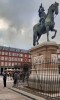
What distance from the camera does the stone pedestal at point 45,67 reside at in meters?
20.1

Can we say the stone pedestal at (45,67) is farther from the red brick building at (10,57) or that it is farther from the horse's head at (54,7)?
the red brick building at (10,57)

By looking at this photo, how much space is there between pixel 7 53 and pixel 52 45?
125336 millimetres

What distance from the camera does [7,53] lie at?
146 metres

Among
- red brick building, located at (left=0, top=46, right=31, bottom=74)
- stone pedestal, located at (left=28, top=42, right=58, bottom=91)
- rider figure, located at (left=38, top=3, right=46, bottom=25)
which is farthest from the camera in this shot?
red brick building, located at (left=0, top=46, right=31, bottom=74)

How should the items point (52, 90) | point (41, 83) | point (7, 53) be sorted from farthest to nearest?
point (7, 53), point (41, 83), point (52, 90)

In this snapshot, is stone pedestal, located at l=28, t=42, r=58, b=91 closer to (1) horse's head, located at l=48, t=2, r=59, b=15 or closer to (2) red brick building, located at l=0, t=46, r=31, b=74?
(1) horse's head, located at l=48, t=2, r=59, b=15

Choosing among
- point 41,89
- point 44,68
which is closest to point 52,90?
point 41,89

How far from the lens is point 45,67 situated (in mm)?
21609

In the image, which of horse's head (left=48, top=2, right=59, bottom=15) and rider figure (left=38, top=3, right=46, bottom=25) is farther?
rider figure (left=38, top=3, right=46, bottom=25)

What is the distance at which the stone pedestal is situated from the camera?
20.1m

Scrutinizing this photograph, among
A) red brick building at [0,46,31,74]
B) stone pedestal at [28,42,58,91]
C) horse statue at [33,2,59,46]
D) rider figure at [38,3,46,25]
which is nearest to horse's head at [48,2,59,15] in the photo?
horse statue at [33,2,59,46]

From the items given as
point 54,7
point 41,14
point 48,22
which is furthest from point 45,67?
point 41,14

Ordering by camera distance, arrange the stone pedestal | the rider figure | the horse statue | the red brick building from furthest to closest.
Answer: the red brick building
the rider figure
the horse statue
the stone pedestal

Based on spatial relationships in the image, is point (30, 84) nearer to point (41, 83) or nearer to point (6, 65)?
point (41, 83)
